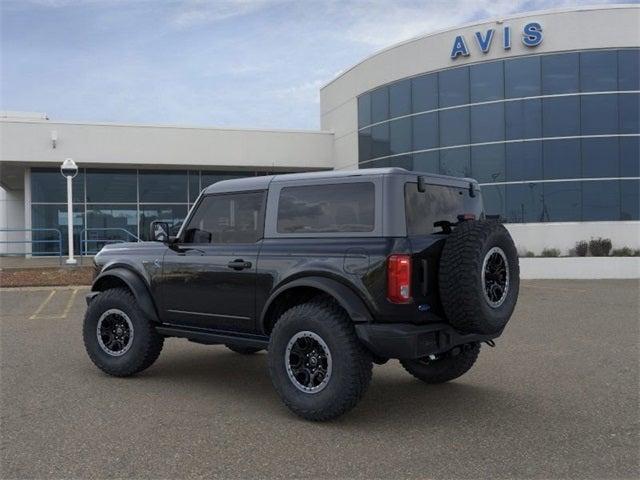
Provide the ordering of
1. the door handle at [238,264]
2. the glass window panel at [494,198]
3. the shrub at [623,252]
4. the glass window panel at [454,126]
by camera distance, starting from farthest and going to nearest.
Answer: the glass window panel at [454,126] → the glass window panel at [494,198] → the shrub at [623,252] → the door handle at [238,264]

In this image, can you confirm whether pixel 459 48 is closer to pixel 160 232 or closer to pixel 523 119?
pixel 523 119

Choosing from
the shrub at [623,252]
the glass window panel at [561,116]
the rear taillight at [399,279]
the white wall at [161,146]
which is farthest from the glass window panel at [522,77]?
the rear taillight at [399,279]

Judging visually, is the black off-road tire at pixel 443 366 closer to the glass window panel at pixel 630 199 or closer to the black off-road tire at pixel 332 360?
the black off-road tire at pixel 332 360

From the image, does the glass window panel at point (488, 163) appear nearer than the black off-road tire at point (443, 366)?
No

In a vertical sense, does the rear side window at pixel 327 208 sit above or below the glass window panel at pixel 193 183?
below

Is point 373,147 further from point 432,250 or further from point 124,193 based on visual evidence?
point 432,250

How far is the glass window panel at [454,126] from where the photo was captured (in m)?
22.8

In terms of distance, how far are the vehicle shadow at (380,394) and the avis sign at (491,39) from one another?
17.9 m

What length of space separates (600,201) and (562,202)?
118 cm

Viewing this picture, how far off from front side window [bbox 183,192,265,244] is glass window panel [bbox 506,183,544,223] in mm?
17323

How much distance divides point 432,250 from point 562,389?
7.06ft

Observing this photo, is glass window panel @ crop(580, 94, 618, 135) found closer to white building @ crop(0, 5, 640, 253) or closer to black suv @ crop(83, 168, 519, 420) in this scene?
white building @ crop(0, 5, 640, 253)

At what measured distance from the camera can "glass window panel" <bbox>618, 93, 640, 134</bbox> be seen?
21031 millimetres

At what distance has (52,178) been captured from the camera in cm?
2653
